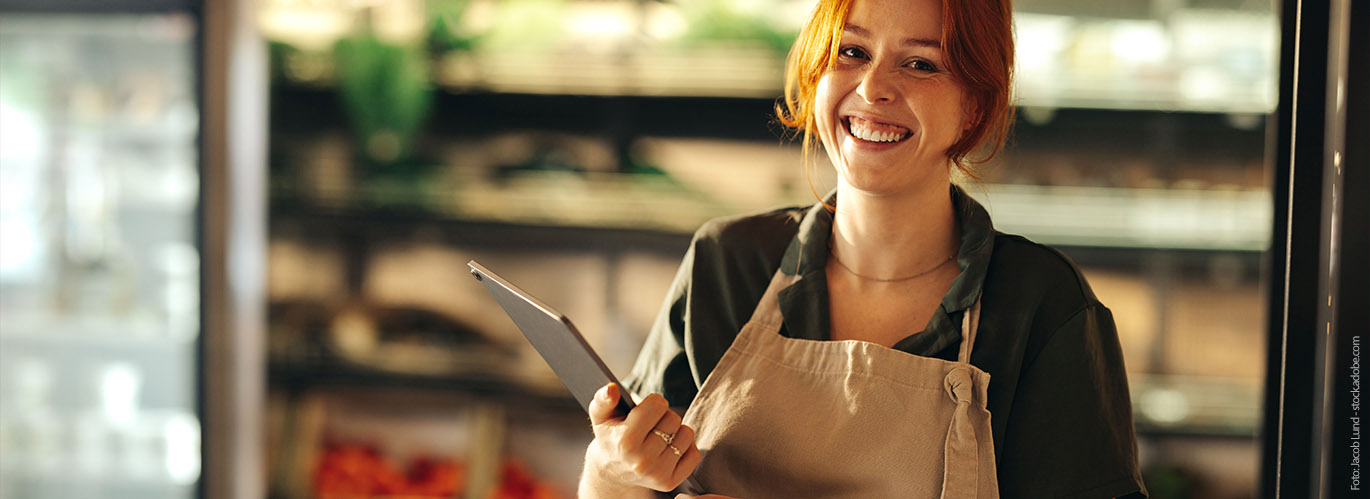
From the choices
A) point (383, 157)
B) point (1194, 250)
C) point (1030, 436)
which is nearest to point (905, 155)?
point (1030, 436)

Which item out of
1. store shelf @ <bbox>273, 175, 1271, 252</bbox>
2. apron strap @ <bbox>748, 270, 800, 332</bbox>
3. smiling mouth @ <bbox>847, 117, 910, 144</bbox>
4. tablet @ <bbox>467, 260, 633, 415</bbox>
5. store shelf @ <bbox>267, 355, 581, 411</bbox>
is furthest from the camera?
store shelf @ <bbox>267, 355, 581, 411</bbox>

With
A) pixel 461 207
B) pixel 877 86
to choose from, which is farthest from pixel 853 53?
pixel 461 207

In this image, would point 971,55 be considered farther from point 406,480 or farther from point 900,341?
point 406,480

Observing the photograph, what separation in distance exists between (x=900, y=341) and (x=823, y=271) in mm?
112

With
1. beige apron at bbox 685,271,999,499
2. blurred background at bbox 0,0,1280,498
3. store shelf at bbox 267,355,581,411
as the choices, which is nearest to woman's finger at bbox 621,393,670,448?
beige apron at bbox 685,271,999,499

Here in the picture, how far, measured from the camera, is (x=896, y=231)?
1.01m

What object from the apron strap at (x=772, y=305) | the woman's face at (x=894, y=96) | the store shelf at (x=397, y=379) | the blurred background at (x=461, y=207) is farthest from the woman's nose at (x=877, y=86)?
the store shelf at (x=397, y=379)

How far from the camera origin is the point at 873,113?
939 mm

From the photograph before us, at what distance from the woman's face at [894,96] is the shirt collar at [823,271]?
4.0 inches

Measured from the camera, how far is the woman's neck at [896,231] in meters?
1.00

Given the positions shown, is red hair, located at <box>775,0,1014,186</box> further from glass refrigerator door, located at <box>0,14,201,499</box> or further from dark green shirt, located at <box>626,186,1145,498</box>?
glass refrigerator door, located at <box>0,14,201,499</box>

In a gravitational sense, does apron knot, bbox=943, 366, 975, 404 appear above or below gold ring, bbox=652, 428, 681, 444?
above

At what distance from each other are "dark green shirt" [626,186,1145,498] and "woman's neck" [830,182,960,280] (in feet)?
0.09

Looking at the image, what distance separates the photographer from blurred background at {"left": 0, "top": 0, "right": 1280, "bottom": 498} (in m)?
2.21
